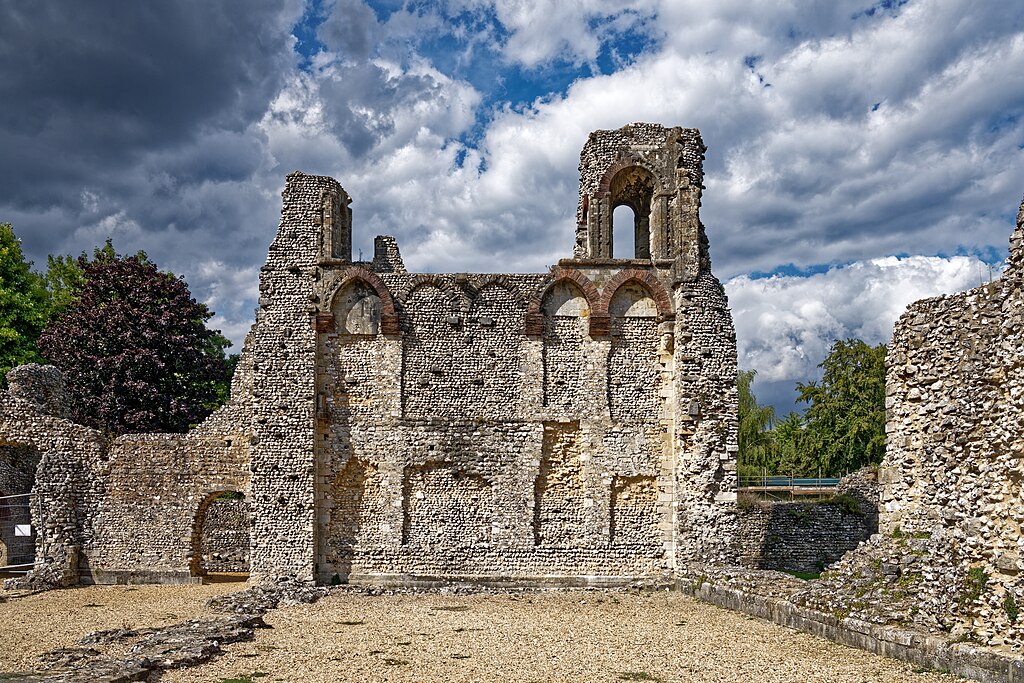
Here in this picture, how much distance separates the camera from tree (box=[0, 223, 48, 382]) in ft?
85.4

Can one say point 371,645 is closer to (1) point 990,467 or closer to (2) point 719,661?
(2) point 719,661

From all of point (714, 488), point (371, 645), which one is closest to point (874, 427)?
point (714, 488)

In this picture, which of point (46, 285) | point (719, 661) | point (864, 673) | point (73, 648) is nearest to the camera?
point (864, 673)

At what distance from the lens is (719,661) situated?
10.3 m

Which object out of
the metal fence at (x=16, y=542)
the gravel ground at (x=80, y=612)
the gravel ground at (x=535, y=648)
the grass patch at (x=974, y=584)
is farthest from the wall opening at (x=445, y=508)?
the metal fence at (x=16, y=542)

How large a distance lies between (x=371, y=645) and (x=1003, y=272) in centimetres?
980

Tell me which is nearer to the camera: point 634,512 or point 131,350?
point 634,512

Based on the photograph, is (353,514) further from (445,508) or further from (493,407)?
(493,407)

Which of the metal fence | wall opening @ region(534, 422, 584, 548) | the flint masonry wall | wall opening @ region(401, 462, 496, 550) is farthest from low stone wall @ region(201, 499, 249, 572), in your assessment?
wall opening @ region(534, 422, 584, 548)

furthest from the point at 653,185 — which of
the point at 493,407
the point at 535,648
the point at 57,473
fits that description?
the point at 57,473

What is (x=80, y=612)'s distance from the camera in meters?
14.5

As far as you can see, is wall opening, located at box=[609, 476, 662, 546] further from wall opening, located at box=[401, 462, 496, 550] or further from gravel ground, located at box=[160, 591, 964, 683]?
wall opening, located at box=[401, 462, 496, 550]

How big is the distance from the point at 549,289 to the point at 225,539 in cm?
1092

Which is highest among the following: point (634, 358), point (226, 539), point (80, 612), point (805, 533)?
point (634, 358)
